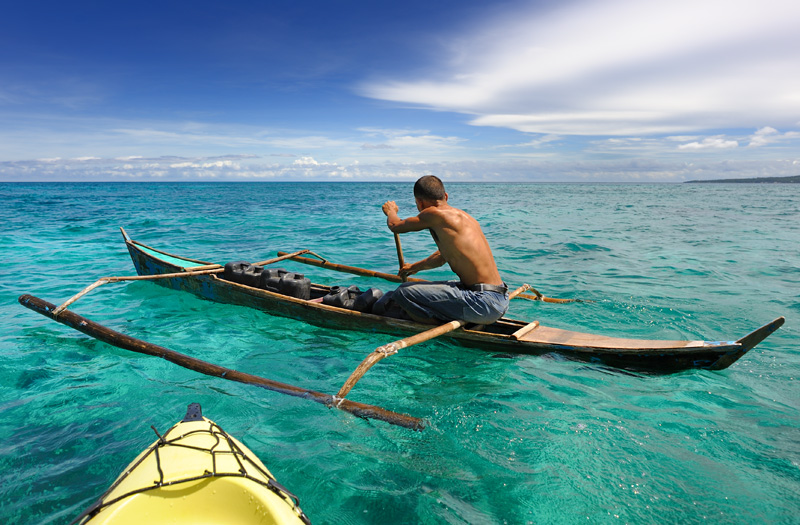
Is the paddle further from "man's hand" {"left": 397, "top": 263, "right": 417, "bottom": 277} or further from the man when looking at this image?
"man's hand" {"left": 397, "top": 263, "right": 417, "bottom": 277}

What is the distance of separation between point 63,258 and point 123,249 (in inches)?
81.6

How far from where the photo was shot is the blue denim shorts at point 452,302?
5406 mm

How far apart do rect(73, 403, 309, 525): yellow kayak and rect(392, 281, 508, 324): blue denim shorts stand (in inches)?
128

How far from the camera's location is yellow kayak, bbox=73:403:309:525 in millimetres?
2318

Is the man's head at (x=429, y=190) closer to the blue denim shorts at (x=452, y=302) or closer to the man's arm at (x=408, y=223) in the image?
the man's arm at (x=408, y=223)

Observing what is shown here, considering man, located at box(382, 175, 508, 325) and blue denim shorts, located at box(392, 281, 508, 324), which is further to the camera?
blue denim shorts, located at box(392, 281, 508, 324)

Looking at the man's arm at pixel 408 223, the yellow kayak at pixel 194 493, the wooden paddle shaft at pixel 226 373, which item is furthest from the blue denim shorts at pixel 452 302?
the yellow kayak at pixel 194 493

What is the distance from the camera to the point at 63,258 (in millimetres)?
14492

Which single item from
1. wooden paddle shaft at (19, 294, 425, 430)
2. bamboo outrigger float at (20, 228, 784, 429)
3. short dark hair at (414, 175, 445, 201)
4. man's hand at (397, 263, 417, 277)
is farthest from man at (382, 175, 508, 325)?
wooden paddle shaft at (19, 294, 425, 430)

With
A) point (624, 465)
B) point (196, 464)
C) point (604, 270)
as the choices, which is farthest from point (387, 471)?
point (604, 270)

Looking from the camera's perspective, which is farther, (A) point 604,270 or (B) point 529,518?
(A) point 604,270

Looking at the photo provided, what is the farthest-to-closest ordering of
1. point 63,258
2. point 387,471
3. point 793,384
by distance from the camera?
point 63,258 → point 793,384 → point 387,471

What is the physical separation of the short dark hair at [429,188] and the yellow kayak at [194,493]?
3.72 meters

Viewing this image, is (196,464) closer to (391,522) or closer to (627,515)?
(391,522)
